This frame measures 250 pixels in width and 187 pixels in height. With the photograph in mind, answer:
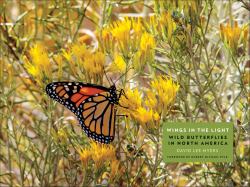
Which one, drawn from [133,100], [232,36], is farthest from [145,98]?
[232,36]

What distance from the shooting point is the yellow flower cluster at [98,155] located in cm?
118

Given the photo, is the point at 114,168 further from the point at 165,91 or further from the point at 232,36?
the point at 232,36

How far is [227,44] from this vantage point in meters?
1.17

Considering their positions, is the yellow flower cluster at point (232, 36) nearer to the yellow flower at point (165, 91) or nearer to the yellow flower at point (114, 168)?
the yellow flower at point (165, 91)

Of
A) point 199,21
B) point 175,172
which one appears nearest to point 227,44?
point 199,21

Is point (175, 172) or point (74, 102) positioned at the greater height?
point (74, 102)

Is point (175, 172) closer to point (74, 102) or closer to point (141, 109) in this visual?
point (74, 102)

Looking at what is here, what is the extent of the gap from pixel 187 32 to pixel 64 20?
0.52 m

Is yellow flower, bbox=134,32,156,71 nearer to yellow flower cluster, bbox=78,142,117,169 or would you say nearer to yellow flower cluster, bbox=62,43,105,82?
yellow flower cluster, bbox=62,43,105,82

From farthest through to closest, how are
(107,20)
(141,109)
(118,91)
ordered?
(107,20)
(118,91)
(141,109)

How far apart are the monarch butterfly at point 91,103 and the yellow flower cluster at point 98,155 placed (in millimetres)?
51

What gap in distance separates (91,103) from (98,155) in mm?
217

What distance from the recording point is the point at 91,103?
1366 millimetres

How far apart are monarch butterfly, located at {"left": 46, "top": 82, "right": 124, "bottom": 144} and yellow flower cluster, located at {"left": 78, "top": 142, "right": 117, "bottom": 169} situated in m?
0.05
